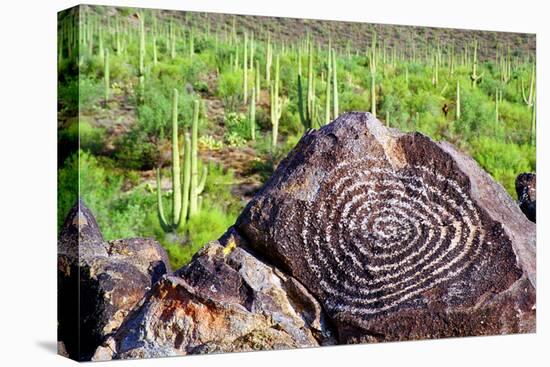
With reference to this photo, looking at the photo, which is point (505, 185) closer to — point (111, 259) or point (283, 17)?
point (283, 17)

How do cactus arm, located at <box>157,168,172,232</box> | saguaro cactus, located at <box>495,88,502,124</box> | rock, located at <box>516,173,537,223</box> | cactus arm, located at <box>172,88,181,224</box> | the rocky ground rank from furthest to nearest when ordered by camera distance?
saguaro cactus, located at <box>495,88,502,124</box> → rock, located at <box>516,173,537,223</box> → cactus arm, located at <box>157,168,172,232</box> → cactus arm, located at <box>172,88,181,224</box> → the rocky ground

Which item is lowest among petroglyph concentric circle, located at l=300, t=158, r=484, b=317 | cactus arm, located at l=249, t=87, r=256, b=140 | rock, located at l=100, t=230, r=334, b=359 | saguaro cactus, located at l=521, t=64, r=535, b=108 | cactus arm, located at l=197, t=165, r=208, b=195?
rock, located at l=100, t=230, r=334, b=359

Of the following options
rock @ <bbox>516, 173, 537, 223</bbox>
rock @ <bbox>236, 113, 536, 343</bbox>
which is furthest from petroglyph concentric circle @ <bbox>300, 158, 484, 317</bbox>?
rock @ <bbox>516, 173, 537, 223</bbox>

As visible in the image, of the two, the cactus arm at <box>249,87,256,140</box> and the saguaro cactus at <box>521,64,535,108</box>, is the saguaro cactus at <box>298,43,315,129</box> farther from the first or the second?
the saguaro cactus at <box>521,64,535,108</box>

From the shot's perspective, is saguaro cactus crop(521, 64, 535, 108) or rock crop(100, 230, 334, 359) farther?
saguaro cactus crop(521, 64, 535, 108)

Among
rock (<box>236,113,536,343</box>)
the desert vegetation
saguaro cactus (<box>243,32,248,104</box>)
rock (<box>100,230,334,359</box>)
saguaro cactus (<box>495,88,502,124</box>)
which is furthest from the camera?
saguaro cactus (<box>495,88,502,124</box>)

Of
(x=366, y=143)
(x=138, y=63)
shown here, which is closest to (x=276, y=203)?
(x=366, y=143)

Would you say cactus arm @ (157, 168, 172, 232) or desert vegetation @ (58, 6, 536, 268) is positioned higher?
desert vegetation @ (58, 6, 536, 268)

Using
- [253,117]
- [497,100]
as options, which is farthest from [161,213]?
[497,100]
